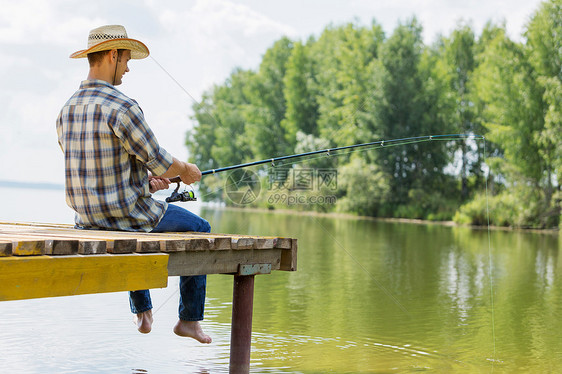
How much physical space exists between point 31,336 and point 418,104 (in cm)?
3518

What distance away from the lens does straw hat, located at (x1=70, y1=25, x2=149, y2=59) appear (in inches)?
143

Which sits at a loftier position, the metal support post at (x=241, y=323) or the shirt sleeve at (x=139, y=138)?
the shirt sleeve at (x=139, y=138)

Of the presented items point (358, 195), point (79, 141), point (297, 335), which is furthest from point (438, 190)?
point (79, 141)

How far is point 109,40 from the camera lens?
Result: 3.62 meters

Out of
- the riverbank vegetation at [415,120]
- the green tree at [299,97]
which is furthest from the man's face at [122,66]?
the green tree at [299,97]

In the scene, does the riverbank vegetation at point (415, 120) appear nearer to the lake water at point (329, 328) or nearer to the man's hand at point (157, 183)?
the lake water at point (329, 328)

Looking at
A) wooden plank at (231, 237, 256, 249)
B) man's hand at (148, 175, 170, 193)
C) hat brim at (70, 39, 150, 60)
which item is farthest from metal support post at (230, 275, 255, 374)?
hat brim at (70, 39, 150, 60)

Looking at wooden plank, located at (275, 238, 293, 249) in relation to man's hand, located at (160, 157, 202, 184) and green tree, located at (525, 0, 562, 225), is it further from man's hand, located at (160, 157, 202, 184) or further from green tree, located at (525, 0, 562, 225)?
green tree, located at (525, 0, 562, 225)

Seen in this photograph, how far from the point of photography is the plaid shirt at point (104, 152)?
11.5 ft

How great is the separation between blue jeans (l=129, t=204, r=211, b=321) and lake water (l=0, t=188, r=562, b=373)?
2.01 ft

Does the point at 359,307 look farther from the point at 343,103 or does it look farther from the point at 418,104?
the point at 343,103

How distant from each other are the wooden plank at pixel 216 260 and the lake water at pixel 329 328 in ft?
3.33

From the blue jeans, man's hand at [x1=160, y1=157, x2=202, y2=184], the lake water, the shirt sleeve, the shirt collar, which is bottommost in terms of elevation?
the lake water

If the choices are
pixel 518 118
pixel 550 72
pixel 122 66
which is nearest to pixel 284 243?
pixel 122 66
